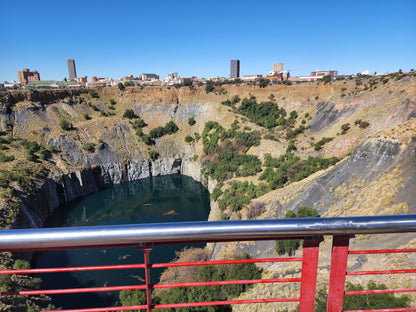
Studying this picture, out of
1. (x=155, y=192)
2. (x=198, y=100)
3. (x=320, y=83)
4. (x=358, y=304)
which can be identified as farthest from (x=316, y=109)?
(x=358, y=304)

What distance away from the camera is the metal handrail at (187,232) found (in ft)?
5.95

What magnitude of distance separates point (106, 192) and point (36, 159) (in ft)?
37.8

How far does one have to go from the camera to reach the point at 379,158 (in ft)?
60.4

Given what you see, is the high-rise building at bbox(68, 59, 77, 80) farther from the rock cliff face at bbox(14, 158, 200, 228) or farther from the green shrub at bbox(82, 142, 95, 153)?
the rock cliff face at bbox(14, 158, 200, 228)

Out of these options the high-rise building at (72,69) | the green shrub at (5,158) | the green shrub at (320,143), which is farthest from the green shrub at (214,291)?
the high-rise building at (72,69)

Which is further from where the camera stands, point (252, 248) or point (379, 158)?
point (252, 248)

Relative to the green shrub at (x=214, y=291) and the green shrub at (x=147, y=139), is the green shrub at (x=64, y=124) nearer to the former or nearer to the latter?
the green shrub at (x=147, y=139)

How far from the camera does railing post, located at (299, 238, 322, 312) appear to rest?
2.03 metres

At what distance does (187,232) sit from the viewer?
1.87 m

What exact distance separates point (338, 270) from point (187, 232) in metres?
1.29

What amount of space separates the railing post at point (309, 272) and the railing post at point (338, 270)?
143 mm

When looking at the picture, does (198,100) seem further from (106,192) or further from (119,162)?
(106,192)

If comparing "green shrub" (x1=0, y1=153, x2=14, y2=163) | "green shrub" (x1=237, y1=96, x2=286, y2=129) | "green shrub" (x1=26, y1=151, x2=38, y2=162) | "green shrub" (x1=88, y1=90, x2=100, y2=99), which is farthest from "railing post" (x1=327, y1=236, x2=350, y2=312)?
"green shrub" (x1=88, y1=90, x2=100, y2=99)

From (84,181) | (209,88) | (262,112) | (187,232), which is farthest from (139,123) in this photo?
(187,232)
